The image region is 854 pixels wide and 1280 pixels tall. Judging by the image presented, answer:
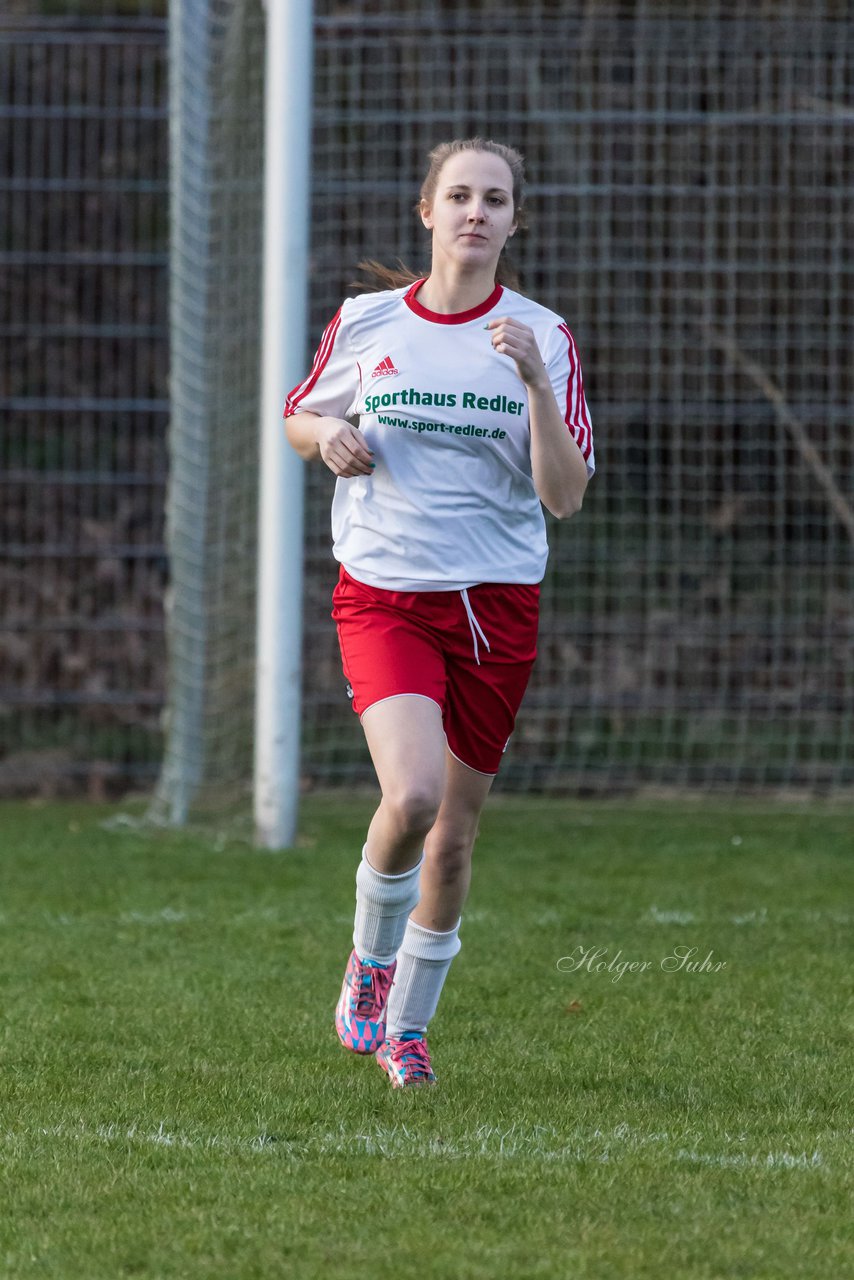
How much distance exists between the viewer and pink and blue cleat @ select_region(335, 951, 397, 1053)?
3625 millimetres

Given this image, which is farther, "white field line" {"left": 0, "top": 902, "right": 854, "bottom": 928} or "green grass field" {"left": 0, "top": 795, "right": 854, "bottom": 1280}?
"white field line" {"left": 0, "top": 902, "right": 854, "bottom": 928}

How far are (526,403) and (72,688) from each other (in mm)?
5005

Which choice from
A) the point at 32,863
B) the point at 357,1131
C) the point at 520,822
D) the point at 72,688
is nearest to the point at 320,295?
the point at 72,688

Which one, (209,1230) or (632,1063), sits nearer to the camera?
(209,1230)

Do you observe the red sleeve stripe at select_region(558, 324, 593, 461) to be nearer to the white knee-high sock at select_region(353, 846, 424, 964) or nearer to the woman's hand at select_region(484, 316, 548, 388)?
the woman's hand at select_region(484, 316, 548, 388)

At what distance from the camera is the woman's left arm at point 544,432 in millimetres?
3389

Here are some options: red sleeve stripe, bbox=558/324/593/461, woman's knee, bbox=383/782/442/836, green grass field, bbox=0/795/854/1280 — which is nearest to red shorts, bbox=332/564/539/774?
woman's knee, bbox=383/782/442/836

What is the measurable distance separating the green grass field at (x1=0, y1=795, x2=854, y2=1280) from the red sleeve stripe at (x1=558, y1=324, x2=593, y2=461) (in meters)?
1.23

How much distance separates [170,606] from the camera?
7.33m

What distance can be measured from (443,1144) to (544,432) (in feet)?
4.14

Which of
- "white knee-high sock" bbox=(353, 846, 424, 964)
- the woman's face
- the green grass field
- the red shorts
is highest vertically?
the woman's face

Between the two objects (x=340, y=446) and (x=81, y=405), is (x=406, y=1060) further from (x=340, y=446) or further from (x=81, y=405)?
(x=81, y=405)

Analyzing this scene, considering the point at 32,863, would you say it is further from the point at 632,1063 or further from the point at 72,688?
the point at 632,1063

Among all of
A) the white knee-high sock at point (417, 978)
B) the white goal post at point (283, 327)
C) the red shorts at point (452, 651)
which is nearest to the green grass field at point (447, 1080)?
the white knee-high sock at point (417, 978)
